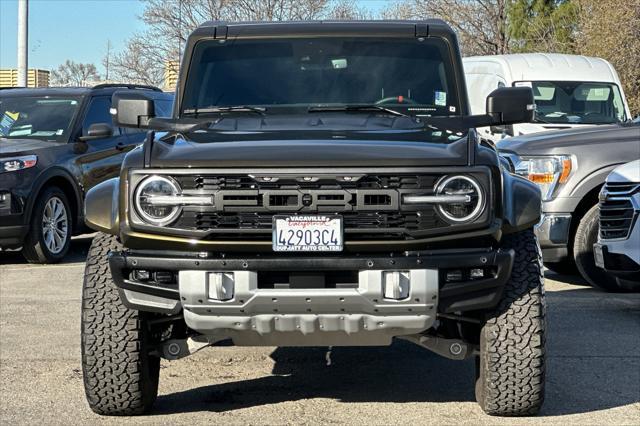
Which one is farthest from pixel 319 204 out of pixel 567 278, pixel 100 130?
pixel 100 130

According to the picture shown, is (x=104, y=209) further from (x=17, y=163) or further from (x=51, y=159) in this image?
(x=51, y=159)

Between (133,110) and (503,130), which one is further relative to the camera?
(503,130)

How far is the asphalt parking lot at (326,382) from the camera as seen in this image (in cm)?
548

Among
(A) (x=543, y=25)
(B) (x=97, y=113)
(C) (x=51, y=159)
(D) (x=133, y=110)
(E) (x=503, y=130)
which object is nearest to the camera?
(D) (x=133, y=110)

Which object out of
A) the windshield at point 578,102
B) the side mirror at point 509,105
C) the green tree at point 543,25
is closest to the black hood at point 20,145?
the windshield at point 578,102

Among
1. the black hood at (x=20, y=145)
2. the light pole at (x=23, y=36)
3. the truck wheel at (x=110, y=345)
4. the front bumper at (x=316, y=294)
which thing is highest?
the light pole at (x=23, y=36)

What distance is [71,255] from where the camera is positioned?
12695mm

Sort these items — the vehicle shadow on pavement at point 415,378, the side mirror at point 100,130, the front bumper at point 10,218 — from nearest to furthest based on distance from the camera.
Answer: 1. the vehicle shadow on pavement at point 415,378
2. the front bumper at point 10,218
3. the side mirror at point 100,130

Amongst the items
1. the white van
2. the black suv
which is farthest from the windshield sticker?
the white van

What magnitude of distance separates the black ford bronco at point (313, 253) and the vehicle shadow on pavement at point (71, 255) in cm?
699

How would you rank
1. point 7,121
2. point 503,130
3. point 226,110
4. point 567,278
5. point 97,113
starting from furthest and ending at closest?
point 503,130 < point 97,113 < point 7,121 < point 567,278 < point 226,110

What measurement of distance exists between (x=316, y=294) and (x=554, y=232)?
5.37m

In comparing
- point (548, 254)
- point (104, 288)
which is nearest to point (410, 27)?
point (104, 288)

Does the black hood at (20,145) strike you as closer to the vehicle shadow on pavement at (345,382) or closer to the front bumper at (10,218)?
the front bumper at (10,218)
